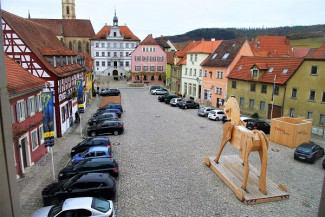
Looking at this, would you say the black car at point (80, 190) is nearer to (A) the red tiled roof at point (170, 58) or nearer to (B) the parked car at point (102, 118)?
(B) the parked car at point (102, 118)

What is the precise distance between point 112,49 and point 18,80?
63.2 metres

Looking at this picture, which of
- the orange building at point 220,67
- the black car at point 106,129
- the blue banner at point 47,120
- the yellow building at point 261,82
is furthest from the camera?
the orange building at point 220,67

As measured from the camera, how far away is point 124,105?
40.8 metres

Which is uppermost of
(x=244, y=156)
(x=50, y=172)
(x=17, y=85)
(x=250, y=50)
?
(x=250, y=50)

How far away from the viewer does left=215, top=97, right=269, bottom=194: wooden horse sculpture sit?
13133 millimetres

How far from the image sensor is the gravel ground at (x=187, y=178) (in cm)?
1242

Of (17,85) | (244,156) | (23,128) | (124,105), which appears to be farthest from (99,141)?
(124,105)

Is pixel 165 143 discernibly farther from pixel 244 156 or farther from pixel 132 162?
pixel 244 156

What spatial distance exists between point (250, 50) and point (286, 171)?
1086 inches

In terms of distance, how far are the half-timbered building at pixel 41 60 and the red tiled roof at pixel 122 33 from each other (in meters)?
50.3

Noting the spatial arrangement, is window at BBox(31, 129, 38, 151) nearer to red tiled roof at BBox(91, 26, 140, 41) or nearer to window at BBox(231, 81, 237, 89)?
window at BBox(231, 81, 237, 89)

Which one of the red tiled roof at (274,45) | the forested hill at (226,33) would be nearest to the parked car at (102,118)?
A: the red tiled roof at (274,45)

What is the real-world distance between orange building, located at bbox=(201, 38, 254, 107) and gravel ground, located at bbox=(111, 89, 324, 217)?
14.1 meters

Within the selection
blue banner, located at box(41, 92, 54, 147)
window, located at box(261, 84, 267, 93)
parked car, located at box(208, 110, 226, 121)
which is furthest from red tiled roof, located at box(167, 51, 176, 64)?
blue banner, located at box(41, 92, 54, 147)
